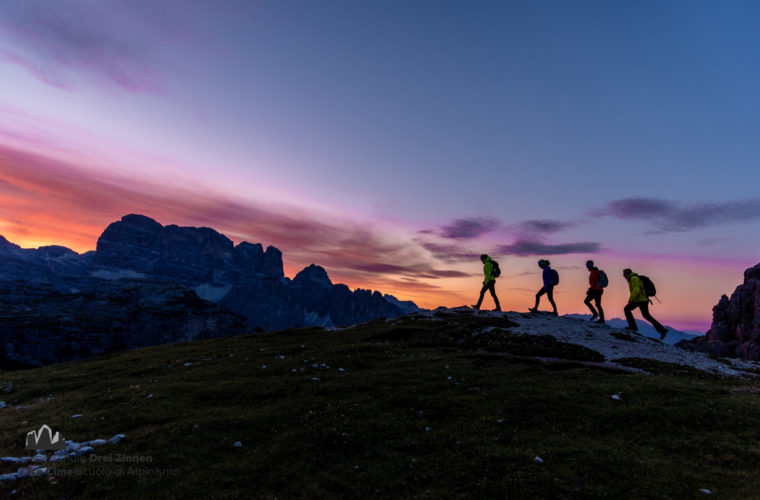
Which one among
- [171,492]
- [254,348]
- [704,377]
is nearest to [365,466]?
[171,492]

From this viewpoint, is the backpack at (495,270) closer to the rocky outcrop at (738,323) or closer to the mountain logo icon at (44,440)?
the mountain logo icon at (44,440)

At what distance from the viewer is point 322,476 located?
40.3 feet

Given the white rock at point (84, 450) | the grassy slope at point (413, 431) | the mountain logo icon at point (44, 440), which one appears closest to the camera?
the grassy slope at point (413, 431)

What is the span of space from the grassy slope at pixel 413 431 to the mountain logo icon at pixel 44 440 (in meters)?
0.51

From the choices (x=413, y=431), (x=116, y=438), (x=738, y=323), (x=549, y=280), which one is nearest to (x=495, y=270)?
(x=549, y=280)

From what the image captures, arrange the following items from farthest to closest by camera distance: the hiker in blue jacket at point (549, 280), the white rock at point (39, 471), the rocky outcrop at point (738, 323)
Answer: the rocky outcrop at point (738, 323) → the hiker in blue jacket at point (549, 280) → the white rock at point (39, 471)

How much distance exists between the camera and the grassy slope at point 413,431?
37.1 ft

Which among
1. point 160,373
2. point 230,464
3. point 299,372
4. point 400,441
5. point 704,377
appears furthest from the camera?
point 160,373

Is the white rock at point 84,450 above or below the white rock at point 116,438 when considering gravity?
below

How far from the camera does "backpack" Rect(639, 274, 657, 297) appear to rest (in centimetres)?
3172

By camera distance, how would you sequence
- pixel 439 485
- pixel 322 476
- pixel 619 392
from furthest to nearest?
pixel 619 392, pixel 322 476, pixel 439 485

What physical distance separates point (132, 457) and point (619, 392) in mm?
20915

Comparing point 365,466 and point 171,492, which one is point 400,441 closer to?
point 365,466

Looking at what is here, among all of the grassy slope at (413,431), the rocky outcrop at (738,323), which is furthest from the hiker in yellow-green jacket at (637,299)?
the rocky outcrop at (738,323)
